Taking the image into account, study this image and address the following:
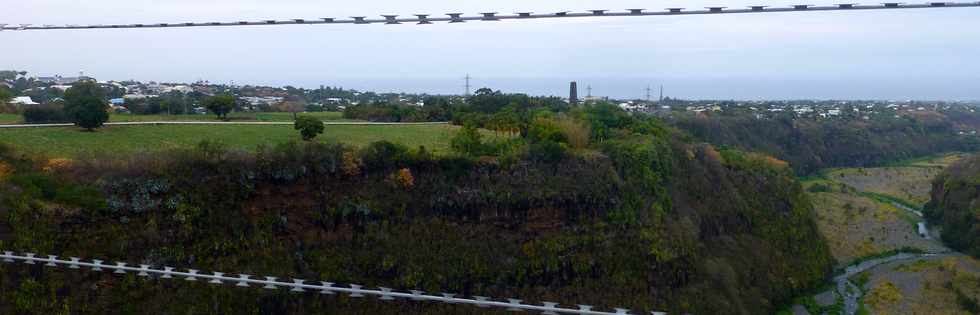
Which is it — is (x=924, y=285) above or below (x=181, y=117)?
below

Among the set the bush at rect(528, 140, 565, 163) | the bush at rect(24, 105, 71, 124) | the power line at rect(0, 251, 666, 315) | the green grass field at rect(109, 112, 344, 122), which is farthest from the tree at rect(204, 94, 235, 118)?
the power line at rect(0, 251, 666, 315)

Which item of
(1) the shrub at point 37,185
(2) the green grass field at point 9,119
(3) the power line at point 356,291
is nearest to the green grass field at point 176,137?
(1) the shrub at point 37,185

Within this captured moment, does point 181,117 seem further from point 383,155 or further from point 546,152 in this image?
point 546,152

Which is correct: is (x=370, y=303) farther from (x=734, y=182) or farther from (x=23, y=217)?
(x=734, y=182)

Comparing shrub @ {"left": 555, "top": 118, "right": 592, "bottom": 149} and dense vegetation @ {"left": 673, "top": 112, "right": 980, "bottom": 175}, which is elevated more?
shrub @ {"left": 555, "top": 118, "right": 592, "bottom": 149}

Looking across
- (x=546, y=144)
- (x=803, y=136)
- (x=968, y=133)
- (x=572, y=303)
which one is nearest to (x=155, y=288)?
(x=572, y=303)

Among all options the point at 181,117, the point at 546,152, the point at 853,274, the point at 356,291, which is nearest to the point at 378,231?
the point at 546,152

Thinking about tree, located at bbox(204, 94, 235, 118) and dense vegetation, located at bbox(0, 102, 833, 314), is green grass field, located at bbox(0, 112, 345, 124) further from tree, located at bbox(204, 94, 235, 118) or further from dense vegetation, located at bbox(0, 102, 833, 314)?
dense vegetation, located at bbox(0, 102, 833, 314)
